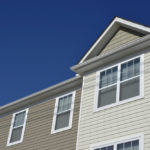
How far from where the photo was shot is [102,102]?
1611 cm

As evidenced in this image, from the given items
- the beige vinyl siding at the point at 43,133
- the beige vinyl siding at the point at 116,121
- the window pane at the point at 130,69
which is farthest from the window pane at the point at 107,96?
the beige vinyl siding at the point at 43,133

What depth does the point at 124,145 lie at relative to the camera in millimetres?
Answer: 14031

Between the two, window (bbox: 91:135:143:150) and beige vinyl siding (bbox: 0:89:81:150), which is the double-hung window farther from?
beige vinyl siding (bbox: 0:89:81:150)

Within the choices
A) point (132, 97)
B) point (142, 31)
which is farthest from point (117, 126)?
point (142, 31)

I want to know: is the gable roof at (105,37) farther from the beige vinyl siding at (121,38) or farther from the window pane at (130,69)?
the window pane at (130,69)

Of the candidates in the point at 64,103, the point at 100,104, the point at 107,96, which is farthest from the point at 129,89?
the point at 64,103

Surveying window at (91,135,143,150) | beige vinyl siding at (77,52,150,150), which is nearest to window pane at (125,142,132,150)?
window at (91,135,143,150)

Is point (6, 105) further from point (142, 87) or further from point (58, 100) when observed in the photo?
point (142, 87)

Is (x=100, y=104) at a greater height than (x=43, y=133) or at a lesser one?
greater

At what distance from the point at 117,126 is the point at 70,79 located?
4.64 meters

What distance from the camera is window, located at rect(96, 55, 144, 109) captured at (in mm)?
15245

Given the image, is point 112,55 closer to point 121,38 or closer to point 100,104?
point 121,38

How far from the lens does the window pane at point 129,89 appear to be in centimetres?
1514

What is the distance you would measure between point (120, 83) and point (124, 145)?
2.91m
